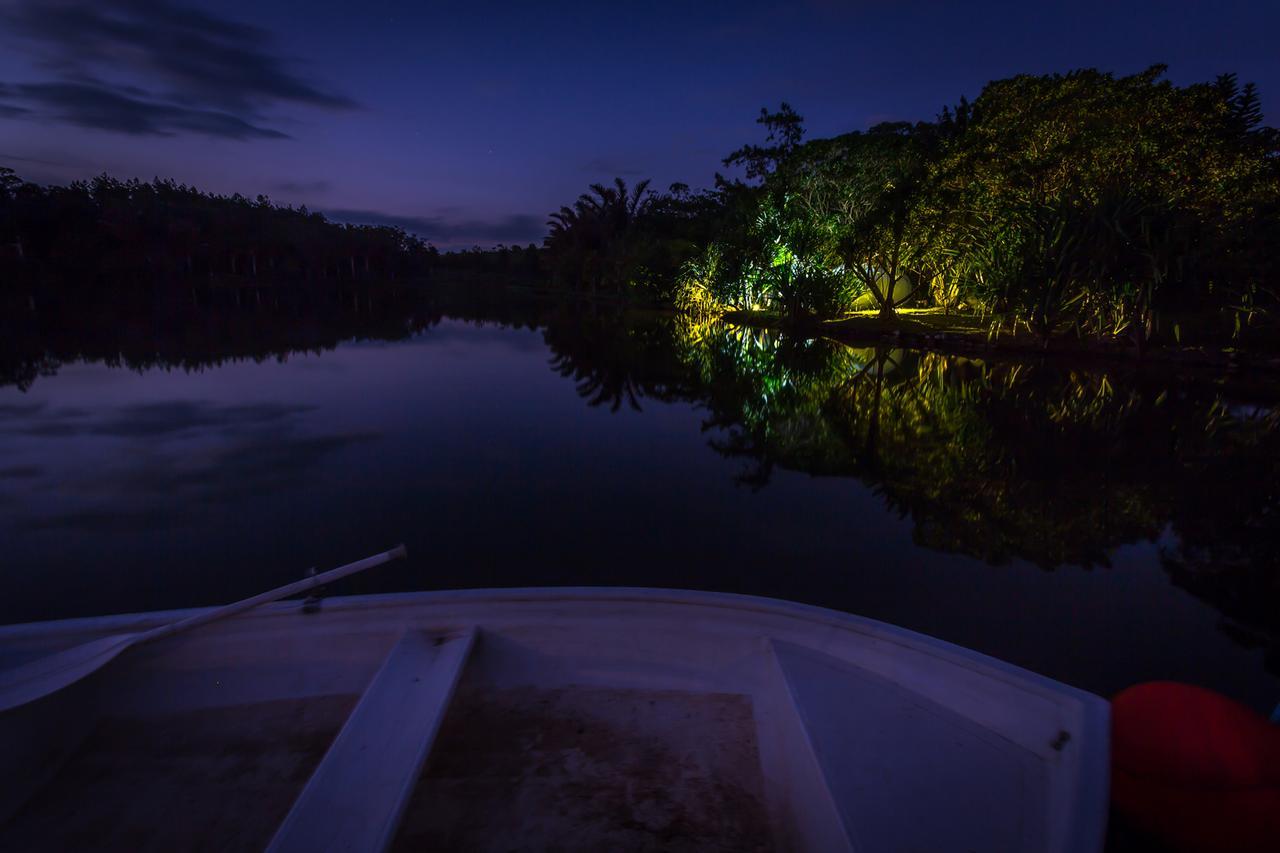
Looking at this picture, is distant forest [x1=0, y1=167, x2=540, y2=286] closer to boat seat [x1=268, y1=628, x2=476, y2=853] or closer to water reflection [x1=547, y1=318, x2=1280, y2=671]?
water reflection [x1=547, y1=318, x2=1280, y2=671]

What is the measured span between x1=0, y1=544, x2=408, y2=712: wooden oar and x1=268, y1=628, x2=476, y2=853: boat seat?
0.56m

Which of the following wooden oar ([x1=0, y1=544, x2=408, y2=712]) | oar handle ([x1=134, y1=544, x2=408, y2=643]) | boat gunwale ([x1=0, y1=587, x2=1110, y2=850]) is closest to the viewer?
boat gunwale ([x1=0, y1=587, x2=1110, y2=850])

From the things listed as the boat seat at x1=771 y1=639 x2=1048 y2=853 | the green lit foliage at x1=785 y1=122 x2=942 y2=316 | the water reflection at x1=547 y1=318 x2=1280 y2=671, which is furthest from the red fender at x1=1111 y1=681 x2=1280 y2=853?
the green lit foliage at x1=785 y1=122 x2=942 y2=316

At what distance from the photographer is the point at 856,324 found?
2391 centimetres

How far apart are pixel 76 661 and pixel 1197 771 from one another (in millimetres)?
3606

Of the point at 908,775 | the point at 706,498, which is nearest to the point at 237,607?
the point at 908,775

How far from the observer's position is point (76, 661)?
6.89 feet

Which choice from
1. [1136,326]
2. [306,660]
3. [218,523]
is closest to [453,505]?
[218,523]

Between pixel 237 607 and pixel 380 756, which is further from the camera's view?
pixel 237 607

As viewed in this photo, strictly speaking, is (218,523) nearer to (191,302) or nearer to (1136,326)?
(1136,326)

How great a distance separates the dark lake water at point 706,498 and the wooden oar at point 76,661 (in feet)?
5.42

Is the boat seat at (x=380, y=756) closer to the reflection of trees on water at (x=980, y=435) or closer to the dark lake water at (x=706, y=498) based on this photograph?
the dark lake water at (x=706, y=498)

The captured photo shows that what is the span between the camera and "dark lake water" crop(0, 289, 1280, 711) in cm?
392

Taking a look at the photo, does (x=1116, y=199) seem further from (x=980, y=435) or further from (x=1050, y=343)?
(x=980, y=435)
